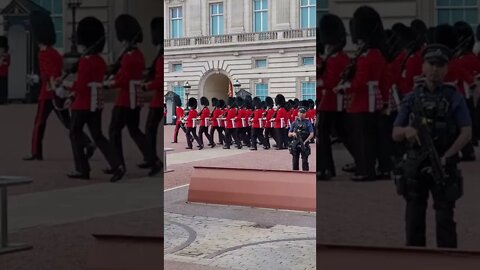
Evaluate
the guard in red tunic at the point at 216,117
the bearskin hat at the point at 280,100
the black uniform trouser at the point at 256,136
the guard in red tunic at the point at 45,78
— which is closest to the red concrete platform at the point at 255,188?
the guard in red tunic at the point at 45,78

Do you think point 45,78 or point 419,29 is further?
point 45,78

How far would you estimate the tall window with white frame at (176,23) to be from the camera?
65.4 ft

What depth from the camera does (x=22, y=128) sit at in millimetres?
5168

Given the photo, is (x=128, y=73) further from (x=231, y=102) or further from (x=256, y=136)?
(x=231, y=102)

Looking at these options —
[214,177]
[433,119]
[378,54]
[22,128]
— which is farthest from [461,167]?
[214,177]

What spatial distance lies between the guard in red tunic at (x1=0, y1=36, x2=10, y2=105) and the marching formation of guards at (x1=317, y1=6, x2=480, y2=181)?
2.44 m

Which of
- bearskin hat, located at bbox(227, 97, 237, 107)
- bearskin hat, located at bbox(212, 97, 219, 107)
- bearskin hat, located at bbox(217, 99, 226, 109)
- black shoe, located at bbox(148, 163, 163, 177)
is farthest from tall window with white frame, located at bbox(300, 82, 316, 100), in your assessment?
black shoe, located at bbox(148, 163, 163, 177)

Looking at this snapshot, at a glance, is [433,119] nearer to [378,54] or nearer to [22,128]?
[378,54]

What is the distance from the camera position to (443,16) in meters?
4.48

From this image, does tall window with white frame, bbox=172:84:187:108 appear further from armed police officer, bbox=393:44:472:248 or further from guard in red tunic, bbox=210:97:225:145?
armed police officer, bbox=393:44:472:248

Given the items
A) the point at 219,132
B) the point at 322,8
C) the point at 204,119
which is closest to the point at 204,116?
the point at 204,119

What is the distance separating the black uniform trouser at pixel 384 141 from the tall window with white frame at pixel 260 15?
14.7 metres

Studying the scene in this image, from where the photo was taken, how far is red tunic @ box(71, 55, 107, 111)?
512cm

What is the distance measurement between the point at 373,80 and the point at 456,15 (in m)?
A: 0.70
